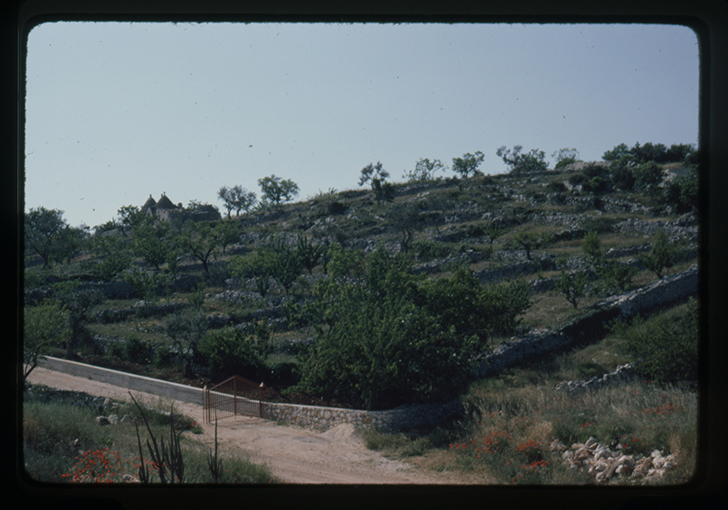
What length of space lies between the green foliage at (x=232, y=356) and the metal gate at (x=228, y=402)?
44.6 inches

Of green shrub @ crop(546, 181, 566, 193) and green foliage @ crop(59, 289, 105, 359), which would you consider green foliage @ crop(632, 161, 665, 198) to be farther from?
green foliage @ crop(59, 289, 105, 359)

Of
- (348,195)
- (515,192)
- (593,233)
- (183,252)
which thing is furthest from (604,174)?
(183,252)

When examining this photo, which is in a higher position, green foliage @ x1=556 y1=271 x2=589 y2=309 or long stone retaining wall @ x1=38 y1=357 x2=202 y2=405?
green foliage @ x1=556 y1=271 x2=589 y2=309

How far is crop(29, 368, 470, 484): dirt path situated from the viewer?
15.8 feet

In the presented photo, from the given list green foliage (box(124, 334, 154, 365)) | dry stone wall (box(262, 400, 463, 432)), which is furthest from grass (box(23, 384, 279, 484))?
green foliage (box(124, 334, 154, 365))

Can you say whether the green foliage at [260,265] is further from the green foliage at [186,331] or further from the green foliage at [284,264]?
the green foliage at [186,331]

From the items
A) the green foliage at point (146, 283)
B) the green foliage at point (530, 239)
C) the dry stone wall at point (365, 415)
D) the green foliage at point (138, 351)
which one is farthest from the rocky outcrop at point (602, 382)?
the green foliage at point (146, 283)

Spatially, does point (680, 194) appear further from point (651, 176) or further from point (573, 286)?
point (651, 176)

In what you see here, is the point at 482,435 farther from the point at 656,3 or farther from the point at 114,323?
the point at 114,323

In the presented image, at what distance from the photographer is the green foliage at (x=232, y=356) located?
361 inches

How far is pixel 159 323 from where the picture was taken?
423 inches

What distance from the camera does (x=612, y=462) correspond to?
3809mm

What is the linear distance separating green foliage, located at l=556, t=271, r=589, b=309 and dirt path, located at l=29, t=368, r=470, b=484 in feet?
27.8

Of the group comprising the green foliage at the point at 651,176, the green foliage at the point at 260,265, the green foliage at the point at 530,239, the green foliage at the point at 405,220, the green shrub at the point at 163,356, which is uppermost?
the green foliage at the point at 651,176
